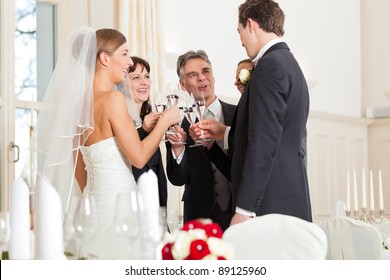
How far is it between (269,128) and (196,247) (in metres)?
1.48

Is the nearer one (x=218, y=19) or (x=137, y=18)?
(x=137, y=18)

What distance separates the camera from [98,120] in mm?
3947

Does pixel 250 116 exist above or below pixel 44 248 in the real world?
above

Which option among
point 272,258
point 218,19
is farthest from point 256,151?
point 218,19

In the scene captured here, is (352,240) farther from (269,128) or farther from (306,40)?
(306,40)

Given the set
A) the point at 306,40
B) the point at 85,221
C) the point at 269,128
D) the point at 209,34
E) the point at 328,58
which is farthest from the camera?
the point at 328,58

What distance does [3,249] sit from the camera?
2.34 metres

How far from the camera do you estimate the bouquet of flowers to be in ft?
6.55

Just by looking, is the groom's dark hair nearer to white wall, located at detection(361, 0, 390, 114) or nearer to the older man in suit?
the older man in suit

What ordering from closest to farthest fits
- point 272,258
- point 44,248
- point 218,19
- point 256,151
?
point 44,248 → point 272,258 → point 256,151 → point 218,19

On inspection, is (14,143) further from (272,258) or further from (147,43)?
(272,258)

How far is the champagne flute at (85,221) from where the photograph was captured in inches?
85.7

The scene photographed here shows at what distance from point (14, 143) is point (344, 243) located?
9.70 feet

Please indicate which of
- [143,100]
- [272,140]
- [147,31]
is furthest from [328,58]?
[272,140]
